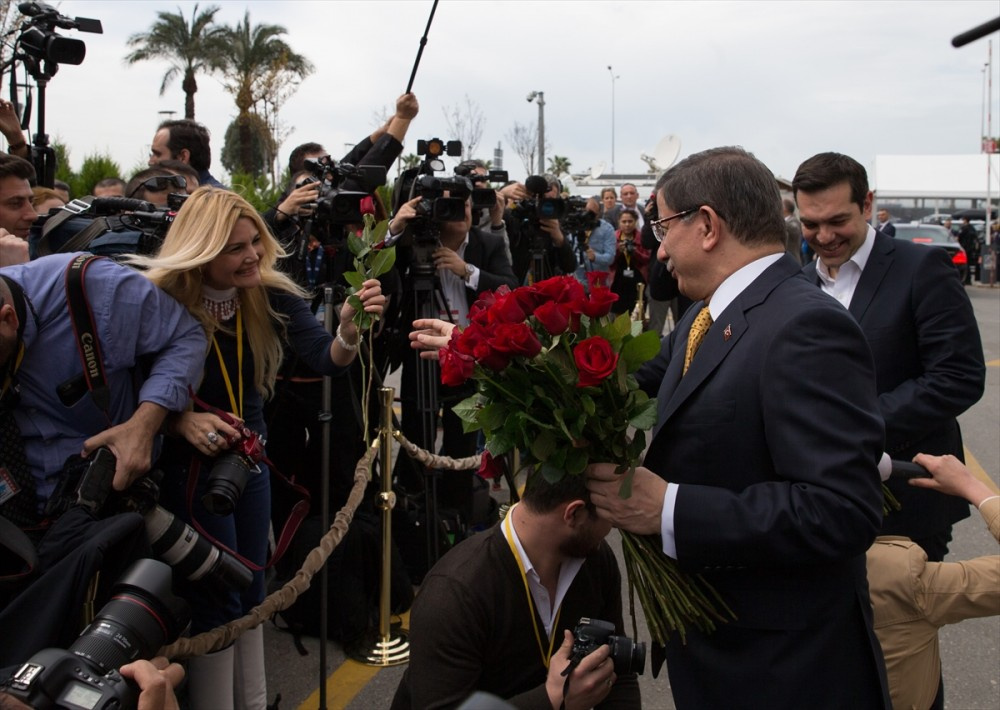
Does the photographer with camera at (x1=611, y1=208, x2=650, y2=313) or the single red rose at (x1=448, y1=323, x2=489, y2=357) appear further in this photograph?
the photographer with camera at (x1=611, y1=208, x2=650, y2=313)

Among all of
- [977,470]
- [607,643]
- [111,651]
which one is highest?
[111,651]

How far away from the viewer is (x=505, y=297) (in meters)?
1.99

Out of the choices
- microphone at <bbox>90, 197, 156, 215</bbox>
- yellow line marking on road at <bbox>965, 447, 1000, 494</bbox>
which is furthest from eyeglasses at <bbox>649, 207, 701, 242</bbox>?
yellow line marking on road at <bbox>965, 447, 1000, 494</bbox>

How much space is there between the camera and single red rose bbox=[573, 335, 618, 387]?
71.8 inches

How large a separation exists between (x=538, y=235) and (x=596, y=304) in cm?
565

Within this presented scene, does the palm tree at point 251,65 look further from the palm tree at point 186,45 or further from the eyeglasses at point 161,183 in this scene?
the eyeglasses at point 161,183

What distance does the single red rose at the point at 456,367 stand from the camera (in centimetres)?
198

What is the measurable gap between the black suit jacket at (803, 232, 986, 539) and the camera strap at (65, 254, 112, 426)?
2.42 metres

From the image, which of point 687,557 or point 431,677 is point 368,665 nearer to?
point 431,677

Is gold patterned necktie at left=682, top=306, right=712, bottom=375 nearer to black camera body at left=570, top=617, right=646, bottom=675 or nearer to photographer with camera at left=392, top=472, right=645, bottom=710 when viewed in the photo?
photographer with camera at left=392, top=472, right=645, bottom=710

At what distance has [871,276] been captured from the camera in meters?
3.20

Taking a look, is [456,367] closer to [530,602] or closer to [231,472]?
[530,602]

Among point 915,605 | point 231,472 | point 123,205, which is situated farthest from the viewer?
point 123,205

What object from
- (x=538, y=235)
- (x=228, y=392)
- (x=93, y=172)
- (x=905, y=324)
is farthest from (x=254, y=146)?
(x=905, y=324)
